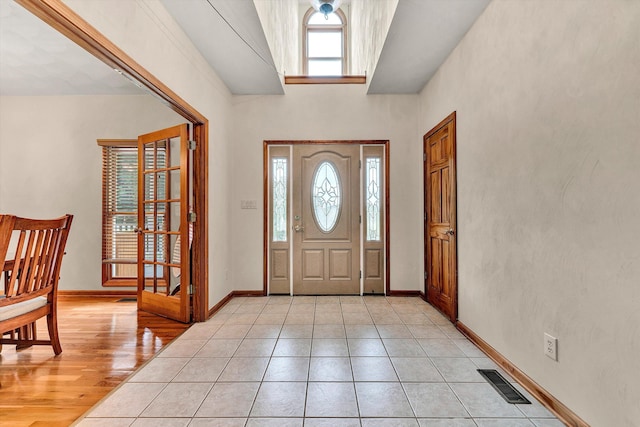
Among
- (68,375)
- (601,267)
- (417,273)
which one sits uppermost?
(601,267)

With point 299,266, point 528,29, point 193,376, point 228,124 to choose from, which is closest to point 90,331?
point 193,376

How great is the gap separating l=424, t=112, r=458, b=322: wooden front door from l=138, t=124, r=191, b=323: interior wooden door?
2522 mm

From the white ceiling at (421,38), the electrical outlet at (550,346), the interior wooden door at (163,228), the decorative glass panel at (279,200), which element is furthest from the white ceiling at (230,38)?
the electrical outlet at (550,346)

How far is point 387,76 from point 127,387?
358 cm

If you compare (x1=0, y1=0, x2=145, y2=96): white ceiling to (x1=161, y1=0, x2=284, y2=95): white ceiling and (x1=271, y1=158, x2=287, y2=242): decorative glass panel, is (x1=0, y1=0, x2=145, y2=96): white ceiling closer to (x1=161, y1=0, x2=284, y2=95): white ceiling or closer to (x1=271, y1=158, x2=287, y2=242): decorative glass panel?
(x1=161, y1=0, x2=284, y2=95): white ceiling

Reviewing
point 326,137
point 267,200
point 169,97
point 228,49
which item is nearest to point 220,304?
point 267,200

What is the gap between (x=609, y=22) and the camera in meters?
1.33

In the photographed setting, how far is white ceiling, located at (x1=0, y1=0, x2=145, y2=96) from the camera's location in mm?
2637

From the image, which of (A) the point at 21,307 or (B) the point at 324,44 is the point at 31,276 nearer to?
(A) the point at 21,307

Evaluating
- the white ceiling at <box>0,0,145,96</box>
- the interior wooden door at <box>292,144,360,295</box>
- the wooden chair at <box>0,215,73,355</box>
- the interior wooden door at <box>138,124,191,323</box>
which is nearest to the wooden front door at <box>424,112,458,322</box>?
the interior wooden door at <box>292,144,360,295</box>

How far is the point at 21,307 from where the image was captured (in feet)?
6.92

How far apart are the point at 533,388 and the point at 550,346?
312mm

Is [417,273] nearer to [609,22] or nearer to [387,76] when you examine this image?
[387,76]

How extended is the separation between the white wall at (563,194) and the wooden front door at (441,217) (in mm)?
425
